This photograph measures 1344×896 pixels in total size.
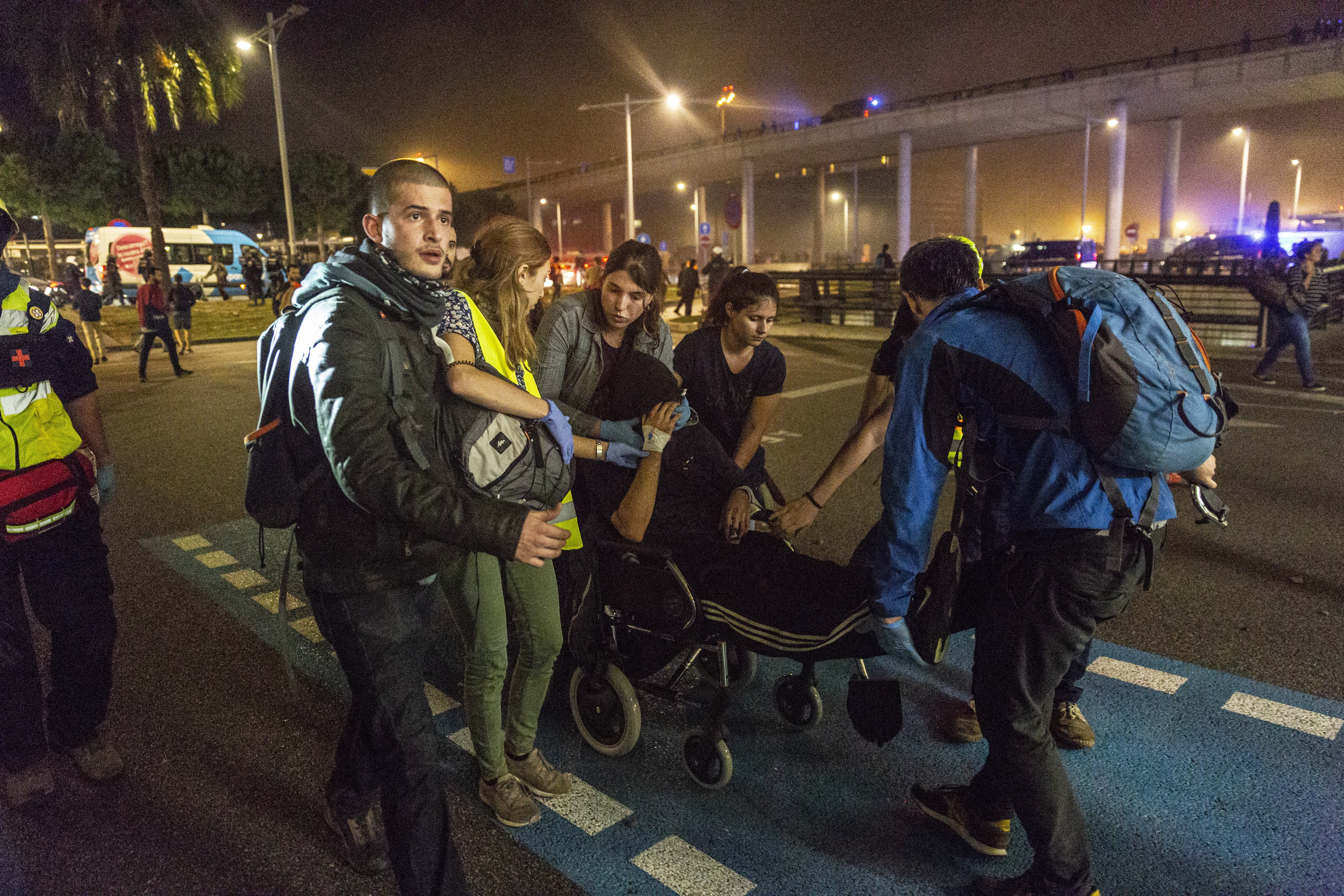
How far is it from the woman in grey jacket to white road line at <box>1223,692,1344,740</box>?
2.76m

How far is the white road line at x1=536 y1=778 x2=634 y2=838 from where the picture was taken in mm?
2898

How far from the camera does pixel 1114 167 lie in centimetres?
4122

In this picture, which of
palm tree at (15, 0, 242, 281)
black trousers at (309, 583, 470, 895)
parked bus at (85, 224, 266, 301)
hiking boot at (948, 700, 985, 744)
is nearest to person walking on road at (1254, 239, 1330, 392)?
hiking boot at (948, 700, 985, 744)

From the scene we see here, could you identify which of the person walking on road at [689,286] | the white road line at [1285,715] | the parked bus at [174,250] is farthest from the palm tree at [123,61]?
the white road line at [1285,715]

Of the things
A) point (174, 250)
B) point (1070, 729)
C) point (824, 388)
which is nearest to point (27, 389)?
point (1070, 729)

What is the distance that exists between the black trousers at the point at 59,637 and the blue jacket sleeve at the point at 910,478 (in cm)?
269

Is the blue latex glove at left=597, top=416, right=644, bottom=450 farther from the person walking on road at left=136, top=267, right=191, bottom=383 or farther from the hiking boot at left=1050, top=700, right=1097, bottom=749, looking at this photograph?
the person walking on road at left=136, top=267, right=191, bottom=383

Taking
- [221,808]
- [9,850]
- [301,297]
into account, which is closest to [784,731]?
[221,808]

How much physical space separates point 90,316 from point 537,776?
68.9 feet

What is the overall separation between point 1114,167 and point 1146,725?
147ft

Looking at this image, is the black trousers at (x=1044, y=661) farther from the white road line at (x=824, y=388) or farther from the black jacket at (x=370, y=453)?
the white road line at (x=824, y=388)

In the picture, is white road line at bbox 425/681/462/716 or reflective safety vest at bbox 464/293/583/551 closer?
reflective safety vest at bbox 464/293/583/551

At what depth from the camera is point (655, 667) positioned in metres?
3.23

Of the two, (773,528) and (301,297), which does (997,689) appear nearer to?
(773,528)
